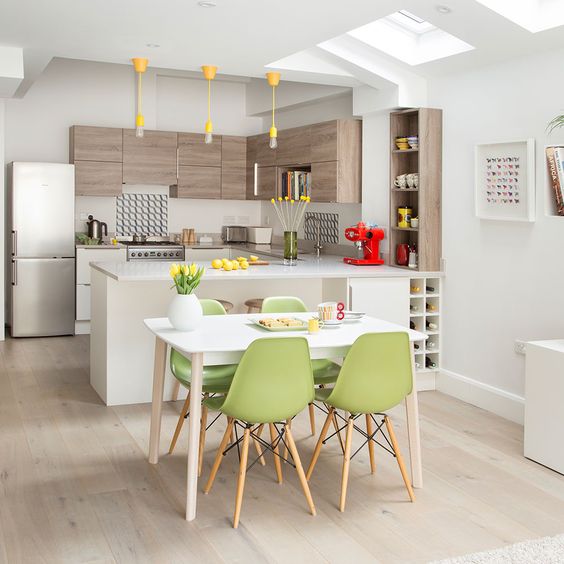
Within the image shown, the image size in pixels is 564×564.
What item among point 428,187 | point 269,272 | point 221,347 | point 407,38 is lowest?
point 221,347

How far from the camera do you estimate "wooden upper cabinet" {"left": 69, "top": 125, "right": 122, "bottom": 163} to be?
8.10 meters

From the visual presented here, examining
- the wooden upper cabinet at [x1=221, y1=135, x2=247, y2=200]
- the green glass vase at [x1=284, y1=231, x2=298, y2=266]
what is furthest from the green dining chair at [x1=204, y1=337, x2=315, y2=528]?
the wooden upper cabinet at [x1=221, y1=135, x2=247, y2=200]

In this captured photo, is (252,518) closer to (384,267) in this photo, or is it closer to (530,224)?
(530,224)

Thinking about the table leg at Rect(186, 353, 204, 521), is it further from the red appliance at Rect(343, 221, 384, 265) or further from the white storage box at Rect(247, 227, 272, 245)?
the white storage box at Rect(247, 227, 272, 245)

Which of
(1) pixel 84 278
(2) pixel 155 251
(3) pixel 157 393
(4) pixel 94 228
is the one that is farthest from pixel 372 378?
(4) pixel 94 228

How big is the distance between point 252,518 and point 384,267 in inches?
122

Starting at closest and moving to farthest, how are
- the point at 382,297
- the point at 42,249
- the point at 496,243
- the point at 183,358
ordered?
the point at 183,358
the point at 496,243
the point at 382,297
the point at 42,249

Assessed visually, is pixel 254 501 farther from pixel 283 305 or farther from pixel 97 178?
pixel 97 178

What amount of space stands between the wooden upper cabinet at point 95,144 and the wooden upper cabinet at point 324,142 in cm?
237

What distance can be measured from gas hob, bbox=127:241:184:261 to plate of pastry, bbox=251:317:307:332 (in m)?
4.02

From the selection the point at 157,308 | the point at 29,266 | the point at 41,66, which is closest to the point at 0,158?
the point at 29,266

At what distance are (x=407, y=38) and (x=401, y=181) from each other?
3.50 feet

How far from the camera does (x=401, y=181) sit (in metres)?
6.04

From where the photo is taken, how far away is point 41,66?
6.05 metres
